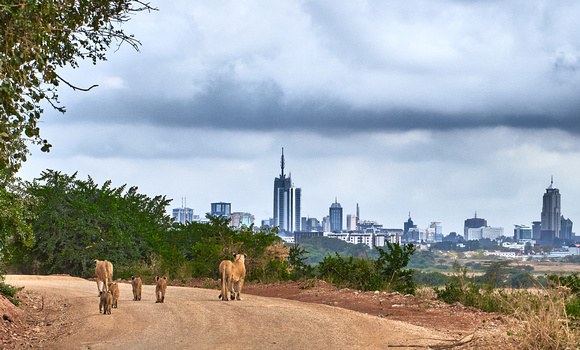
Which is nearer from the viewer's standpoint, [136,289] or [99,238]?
[136,289]

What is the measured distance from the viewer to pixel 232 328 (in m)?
13.8

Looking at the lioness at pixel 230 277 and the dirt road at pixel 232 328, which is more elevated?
the lioness at pixel 230 277

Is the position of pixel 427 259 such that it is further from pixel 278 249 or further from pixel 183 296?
pixel 183 296

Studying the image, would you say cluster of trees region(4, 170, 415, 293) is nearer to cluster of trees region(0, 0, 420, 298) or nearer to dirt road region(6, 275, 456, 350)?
cluster of trees region(0, 0, 420, 298)

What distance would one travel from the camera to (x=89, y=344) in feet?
41.4

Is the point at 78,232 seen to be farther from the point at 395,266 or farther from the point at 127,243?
the point at 395,266

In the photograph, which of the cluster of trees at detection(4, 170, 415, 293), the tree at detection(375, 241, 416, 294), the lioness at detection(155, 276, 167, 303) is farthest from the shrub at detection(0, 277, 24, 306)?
the tree at detection(375, 241, 416, 294)

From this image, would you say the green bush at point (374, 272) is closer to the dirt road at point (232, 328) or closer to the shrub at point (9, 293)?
the dirt road at point (232, 328)

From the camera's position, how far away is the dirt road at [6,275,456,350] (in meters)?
12.4

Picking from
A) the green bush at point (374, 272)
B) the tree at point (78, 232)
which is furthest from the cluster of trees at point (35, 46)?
the tree at point (78, 232)

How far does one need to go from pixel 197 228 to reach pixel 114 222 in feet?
19.9

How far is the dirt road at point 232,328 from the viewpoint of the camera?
1235cm

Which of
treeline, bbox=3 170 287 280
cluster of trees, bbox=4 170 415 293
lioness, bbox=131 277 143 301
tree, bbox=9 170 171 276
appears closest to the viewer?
lioness, bbox=131 277 143 301

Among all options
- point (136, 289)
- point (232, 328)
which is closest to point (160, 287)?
point (136, 289)
